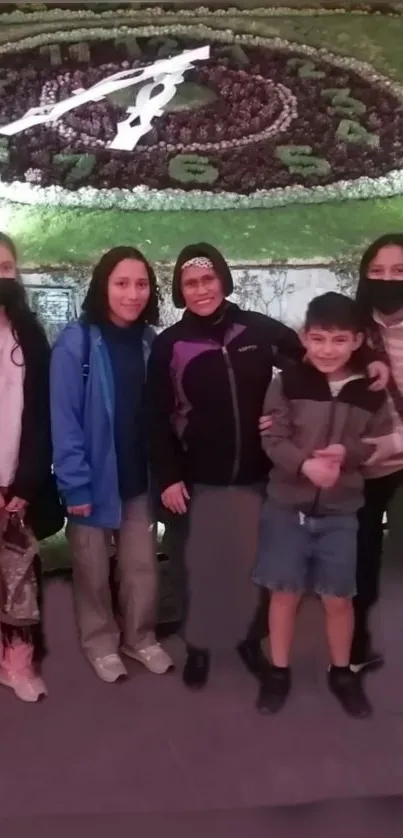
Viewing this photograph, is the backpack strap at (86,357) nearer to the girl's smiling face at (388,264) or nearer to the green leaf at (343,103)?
the girl's smiling face at (388,264)

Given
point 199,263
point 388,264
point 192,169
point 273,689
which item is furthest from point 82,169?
point 273,689

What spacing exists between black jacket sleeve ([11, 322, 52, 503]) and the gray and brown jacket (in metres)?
0.44

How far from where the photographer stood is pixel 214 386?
1.62 m

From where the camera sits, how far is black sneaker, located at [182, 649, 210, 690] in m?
1.68

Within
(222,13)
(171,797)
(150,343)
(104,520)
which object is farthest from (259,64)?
(171,797)

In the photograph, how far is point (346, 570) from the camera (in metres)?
1.65

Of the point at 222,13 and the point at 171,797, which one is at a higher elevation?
the point at 222,13

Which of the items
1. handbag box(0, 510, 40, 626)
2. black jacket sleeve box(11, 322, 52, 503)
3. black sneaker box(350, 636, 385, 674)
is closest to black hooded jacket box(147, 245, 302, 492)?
black jacket sleeve box(11, 322, 52, 503)

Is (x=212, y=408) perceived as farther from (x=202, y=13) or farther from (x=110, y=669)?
(x=202, y=13)

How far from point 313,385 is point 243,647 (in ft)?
1.84

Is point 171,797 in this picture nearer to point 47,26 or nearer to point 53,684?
point 53,684

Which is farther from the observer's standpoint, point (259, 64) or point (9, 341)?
point (259, 64)

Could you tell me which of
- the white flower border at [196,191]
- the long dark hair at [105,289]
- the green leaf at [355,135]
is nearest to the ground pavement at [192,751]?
the long dark hair at [105,289]

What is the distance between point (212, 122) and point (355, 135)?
0.30 m
